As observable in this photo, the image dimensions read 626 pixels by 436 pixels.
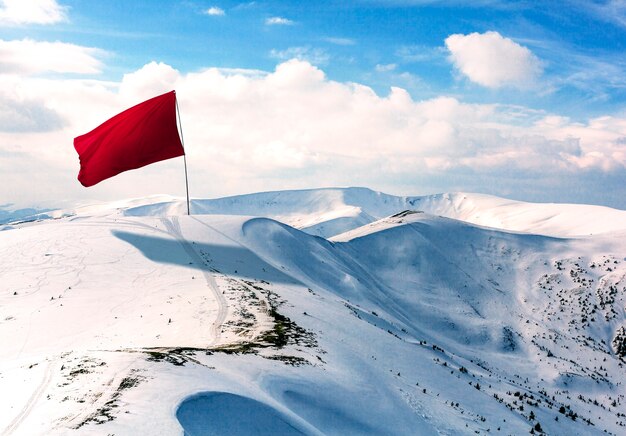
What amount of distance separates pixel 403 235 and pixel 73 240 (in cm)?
5044

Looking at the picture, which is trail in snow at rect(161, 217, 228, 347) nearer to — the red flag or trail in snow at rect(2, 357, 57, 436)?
trail in snow at rect(2, 357, 57, 436)

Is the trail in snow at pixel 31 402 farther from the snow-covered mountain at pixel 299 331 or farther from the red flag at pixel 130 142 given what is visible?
the red flag at pixel 130 142

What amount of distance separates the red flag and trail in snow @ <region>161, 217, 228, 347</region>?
9.34 meters

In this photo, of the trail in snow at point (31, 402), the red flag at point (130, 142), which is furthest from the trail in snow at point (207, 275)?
the red flag at point (130, 142)

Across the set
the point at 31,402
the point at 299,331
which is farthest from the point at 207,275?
the point at 31,402

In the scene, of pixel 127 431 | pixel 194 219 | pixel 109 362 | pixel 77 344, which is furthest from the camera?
pixel 194 219

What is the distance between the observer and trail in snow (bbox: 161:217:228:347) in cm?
2311

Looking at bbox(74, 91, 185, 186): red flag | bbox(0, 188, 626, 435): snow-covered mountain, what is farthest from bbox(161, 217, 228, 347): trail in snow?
bbox(74, 91, 185, 186): red flag

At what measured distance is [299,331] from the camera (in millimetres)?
23344

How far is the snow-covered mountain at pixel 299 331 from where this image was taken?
12.2 meters

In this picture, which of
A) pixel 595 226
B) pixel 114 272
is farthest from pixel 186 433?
pixel 595 226

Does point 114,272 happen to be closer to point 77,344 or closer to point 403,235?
point 77,344

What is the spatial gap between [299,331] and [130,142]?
20.2 m

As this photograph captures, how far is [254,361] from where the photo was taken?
55.4ft
